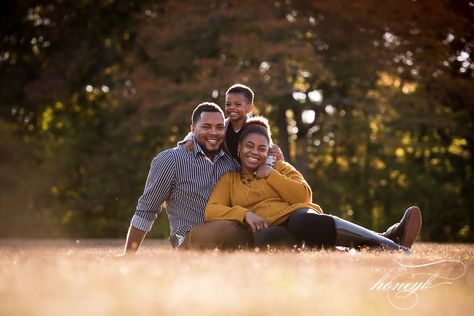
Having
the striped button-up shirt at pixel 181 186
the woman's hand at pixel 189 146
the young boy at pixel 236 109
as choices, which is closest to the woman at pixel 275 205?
the striped button-up shirt at pixel 181 186

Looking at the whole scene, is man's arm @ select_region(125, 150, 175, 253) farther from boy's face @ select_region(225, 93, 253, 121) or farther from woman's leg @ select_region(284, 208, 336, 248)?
boy's face @ select_region(225, 93, 253, 121)

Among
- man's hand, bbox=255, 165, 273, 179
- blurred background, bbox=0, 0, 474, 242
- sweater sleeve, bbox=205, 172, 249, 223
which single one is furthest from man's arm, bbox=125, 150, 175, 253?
blurred background, bbox=0, 0, 474, 242

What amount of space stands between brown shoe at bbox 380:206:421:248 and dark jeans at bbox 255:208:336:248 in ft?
2.16

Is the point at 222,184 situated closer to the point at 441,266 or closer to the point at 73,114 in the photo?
the point at 441,266

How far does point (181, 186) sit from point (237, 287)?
10.9 ft

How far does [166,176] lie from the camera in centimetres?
641

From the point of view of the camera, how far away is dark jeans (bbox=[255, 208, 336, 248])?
5.82 m

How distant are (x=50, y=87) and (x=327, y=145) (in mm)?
6366

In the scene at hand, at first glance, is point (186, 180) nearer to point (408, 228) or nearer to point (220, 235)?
point (220, 235)

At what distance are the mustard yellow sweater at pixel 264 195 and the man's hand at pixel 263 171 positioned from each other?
3 centimetres

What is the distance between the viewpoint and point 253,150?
628cm

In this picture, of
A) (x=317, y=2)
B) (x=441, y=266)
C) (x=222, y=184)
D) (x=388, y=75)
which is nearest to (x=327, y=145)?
(x=388, y=75)

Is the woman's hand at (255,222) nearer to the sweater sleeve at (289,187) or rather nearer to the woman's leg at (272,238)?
the woman's leg at (272,238)

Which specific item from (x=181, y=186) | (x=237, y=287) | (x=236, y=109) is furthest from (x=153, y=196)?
(x=237, y=287)
